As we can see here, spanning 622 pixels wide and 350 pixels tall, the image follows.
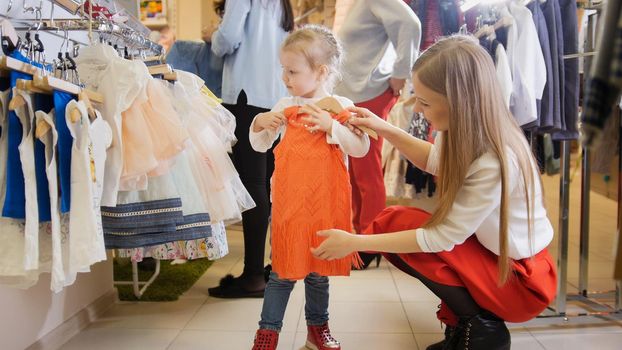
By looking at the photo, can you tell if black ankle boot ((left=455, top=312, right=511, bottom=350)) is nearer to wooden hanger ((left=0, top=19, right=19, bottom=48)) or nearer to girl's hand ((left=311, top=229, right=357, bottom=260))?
girl's hand ((left=311, top=229, right=357, bottom=260))

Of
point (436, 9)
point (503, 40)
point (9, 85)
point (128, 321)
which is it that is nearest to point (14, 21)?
point (9, 85)

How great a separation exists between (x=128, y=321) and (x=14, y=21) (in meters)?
1.08

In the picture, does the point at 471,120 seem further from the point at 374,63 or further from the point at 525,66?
the point at 374,63

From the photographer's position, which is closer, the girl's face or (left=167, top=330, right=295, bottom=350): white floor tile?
the girl's face

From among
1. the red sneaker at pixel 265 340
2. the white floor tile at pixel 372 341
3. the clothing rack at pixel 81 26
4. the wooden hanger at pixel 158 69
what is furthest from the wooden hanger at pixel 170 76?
the white floor tile at pixel 372 341

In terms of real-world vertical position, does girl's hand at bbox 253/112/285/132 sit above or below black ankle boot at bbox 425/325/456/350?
above

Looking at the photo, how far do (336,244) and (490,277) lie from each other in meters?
0.41

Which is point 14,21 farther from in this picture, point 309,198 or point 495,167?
point 495,167

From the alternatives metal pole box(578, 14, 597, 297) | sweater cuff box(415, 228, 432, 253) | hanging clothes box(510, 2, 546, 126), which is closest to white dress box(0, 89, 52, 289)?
sweater cuff box(415, 228, 432, 253)

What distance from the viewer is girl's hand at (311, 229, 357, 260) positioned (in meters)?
1.32

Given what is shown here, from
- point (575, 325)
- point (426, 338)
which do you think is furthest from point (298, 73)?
point (575, 325)

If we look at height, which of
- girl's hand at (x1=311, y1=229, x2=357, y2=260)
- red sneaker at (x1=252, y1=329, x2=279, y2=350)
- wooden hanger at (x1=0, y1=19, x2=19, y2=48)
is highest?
wooden hanger at (x1=0, y1=19, x2=19, y2=48)

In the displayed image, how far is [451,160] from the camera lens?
135 centimetres

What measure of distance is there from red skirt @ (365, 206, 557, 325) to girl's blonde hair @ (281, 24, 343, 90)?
1.97 ft
